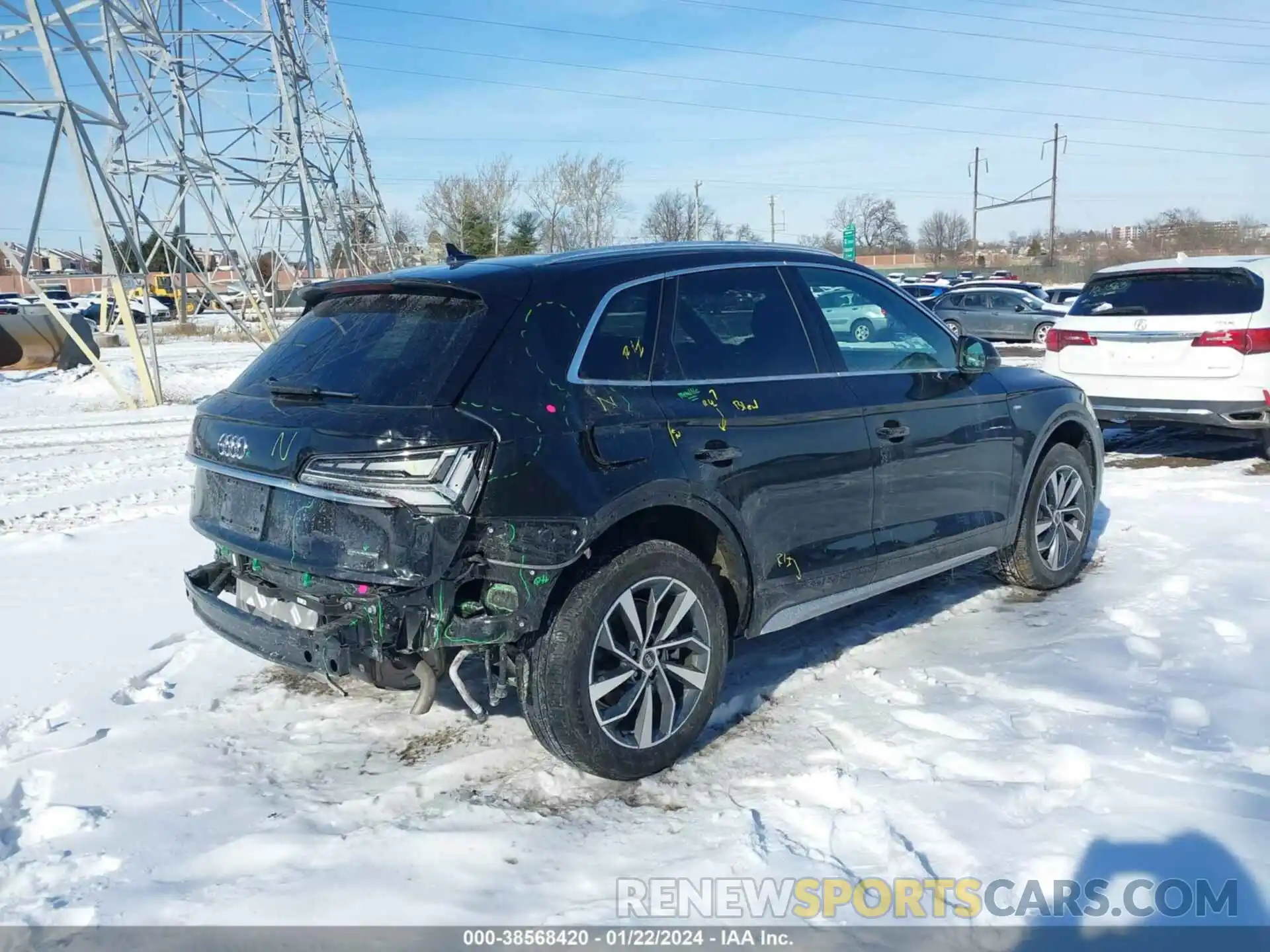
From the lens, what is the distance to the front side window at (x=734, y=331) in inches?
149

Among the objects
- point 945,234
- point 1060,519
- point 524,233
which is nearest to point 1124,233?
point 945,234

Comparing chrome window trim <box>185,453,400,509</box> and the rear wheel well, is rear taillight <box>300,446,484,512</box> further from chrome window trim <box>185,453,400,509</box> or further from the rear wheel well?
the rear wheel well

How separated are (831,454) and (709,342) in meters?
0.69

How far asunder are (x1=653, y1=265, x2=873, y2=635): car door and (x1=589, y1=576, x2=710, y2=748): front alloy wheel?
0.37m

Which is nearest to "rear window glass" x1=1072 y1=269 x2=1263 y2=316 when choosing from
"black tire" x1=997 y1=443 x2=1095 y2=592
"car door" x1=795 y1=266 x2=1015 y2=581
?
"black tire" x1=997 y1=443 x2=1095 y2=592

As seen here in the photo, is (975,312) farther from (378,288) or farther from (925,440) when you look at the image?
(378,288)

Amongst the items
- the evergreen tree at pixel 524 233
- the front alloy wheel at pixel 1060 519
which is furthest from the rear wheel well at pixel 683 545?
the evergreen tree at pixel 524 233

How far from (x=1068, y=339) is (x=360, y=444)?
7.66m

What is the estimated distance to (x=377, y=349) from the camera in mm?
3465

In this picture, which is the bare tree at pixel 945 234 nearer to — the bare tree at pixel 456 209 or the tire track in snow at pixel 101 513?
the bare tree at pixel 456 209

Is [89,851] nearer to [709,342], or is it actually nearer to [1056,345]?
[709,342]

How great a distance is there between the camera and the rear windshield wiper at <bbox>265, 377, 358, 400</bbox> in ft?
10.9

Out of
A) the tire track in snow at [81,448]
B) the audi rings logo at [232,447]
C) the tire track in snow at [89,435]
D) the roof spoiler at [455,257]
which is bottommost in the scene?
the tire track in snow at [81,448]

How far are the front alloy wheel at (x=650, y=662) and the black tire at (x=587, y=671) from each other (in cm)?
2
